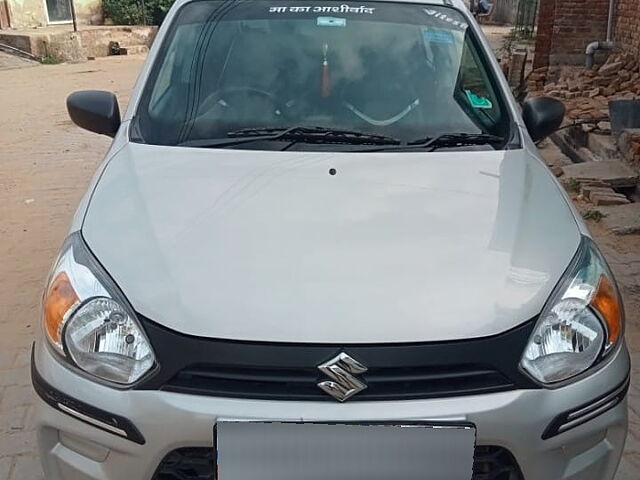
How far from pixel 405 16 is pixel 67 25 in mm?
18759

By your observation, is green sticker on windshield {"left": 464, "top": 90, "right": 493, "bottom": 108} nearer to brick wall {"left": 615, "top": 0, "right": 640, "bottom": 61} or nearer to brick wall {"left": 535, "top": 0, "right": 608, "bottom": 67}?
brick wall {"left": 615, "top": 0, "right": 640, "bottom": 61}

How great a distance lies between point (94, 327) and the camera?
77.0 inches

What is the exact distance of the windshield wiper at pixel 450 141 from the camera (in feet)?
8.98

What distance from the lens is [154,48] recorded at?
3.22 m

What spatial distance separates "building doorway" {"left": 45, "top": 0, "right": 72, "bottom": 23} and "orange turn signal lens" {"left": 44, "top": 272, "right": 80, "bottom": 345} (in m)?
19.7

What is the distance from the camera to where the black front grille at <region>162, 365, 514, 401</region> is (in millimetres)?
1836

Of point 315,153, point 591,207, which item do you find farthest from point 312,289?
point 591,207

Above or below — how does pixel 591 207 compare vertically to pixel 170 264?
below

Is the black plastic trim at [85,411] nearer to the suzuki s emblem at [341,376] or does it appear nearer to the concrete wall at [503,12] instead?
the suzuki s emblem at [341,376]

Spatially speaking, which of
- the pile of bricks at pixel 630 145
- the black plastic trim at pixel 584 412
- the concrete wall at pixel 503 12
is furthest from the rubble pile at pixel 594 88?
the concrete wall at pixel 503 12

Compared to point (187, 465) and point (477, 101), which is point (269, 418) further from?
point (477, 101)

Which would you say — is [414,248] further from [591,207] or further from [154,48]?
[591,207]

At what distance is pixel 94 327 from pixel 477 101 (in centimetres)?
179

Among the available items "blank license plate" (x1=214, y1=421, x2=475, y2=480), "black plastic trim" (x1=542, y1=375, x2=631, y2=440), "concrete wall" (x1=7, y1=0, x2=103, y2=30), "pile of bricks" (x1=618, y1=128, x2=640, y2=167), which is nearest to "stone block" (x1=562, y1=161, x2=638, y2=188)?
"pile of bricks" (x1=618, y1=128, x2=640, y2=167)
